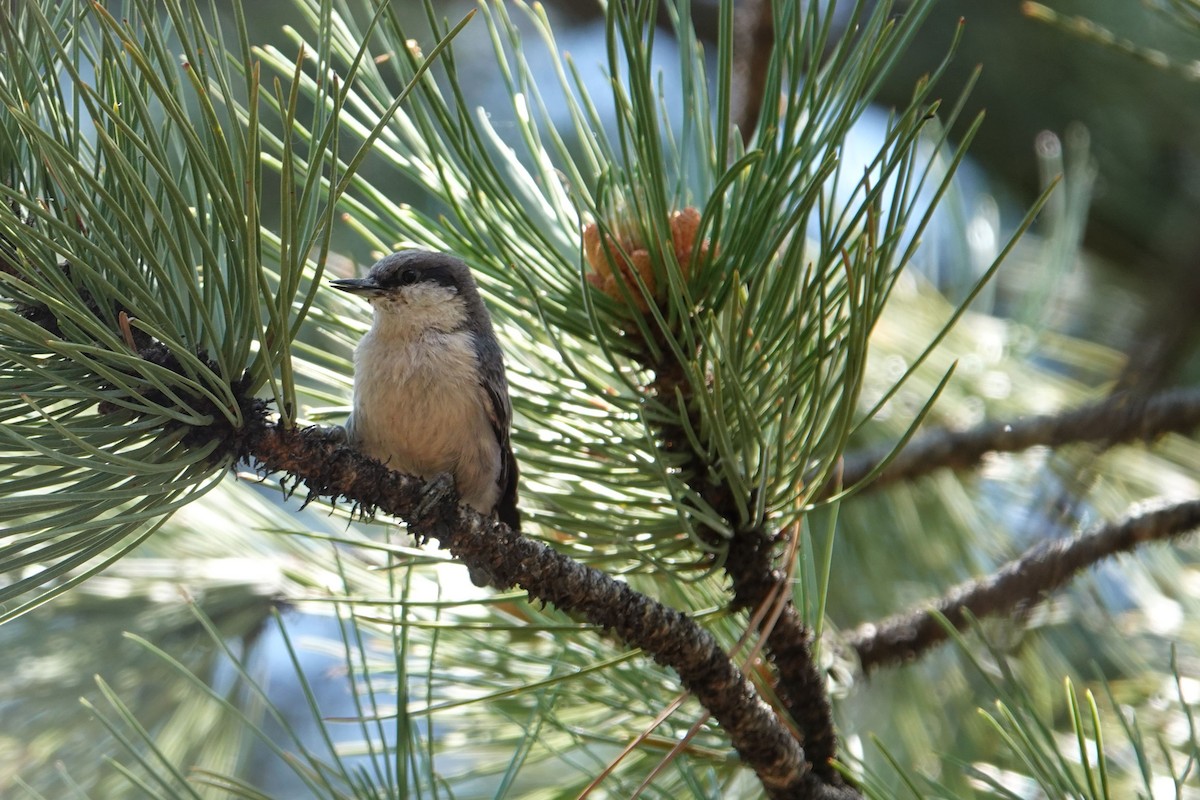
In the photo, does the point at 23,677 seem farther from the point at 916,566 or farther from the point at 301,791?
the point at 301,791

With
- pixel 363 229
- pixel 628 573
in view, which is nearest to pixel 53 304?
pixel 363 229

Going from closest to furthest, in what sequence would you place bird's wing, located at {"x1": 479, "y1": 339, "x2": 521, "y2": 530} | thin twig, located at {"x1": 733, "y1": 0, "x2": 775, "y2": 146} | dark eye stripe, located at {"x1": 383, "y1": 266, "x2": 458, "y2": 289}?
bird's wing, located at {"x1": 479, "y1": 339, "x2": 521, "y2": 530}
dark eye stripe, located at {"x1": 383, "y1": 266, "x2": 458, "y2": 289}
thin twig, located at {"x1": 733, "y1": 0, "x2": 775, "y2": 146}

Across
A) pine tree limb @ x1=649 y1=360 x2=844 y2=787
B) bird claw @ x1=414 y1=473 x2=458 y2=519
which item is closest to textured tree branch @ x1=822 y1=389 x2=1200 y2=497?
pine tree limb @ x1=649 y1=360 x2=844 y2=787

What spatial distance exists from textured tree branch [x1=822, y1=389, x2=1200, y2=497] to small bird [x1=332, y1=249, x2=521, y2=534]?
82 centimetres

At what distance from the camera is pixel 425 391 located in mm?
1938

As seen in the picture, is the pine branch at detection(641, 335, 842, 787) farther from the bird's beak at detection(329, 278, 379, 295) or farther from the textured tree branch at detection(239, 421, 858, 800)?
the bird's beak at detection(329, 278, 379, 295)

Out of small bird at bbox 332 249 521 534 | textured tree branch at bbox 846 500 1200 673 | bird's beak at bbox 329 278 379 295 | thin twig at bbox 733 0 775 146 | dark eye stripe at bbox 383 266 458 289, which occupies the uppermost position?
thin twig at bbox 733 0 775 146

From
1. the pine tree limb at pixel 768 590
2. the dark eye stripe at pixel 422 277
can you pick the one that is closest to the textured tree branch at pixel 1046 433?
the pine tree limb at pixel 768 590

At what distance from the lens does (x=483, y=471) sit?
6.47 feet

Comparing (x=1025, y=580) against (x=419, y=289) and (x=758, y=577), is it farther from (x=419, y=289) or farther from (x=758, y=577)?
(x=419, y=289)

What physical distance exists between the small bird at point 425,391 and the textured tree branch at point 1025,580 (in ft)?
2.36

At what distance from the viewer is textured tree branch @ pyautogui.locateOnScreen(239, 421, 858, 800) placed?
1.31m

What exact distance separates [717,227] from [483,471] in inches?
29.9

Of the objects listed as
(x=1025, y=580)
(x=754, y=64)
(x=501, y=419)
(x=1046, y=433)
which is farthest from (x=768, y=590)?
(x=754, y=64)
